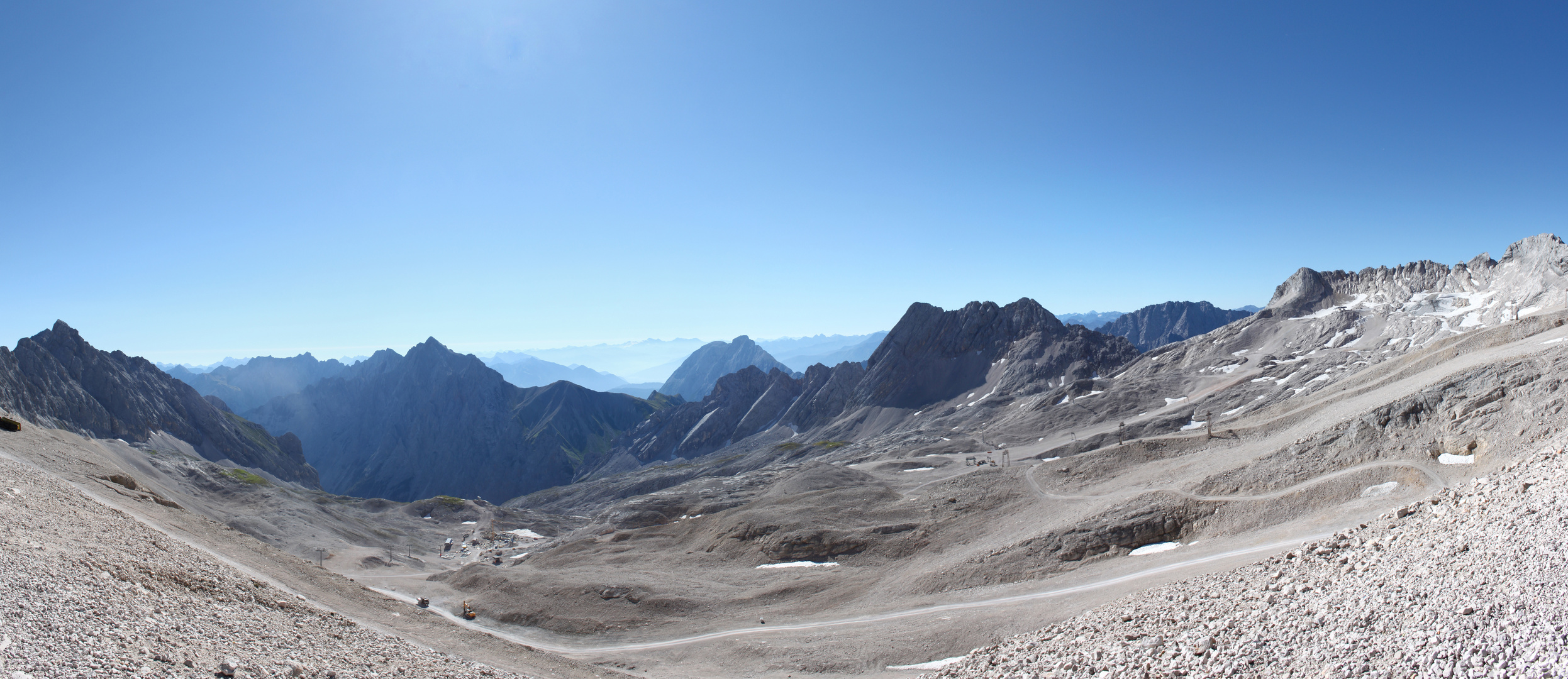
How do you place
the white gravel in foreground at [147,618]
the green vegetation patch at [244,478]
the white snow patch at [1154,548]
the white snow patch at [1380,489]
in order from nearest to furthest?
the white gravel in foreground at [147,618]
the white snow patch at [1380,489]
the white snow patch at [1154,548]
the green vegetation patch at [244,478]

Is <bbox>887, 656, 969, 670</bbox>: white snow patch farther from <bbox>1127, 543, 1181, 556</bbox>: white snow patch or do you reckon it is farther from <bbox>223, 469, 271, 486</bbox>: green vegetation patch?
<bbox>223, 469, 271, 486</bbox>: green vegetation patch

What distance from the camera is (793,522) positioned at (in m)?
74.4

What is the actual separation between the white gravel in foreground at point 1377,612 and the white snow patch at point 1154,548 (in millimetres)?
18367

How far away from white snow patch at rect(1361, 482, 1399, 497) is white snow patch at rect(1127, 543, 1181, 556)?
13.0 m

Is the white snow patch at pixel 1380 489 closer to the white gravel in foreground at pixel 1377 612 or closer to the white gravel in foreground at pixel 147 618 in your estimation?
the white gravel in foreground at pixel 1377 612

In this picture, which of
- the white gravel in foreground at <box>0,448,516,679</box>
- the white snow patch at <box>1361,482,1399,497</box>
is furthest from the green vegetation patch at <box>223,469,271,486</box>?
the white snow patch at <box>1361,482,1399,497</box>

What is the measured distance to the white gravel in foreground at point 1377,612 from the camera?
667 inches

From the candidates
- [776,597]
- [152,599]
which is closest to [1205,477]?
[776,597]

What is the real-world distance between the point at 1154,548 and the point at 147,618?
55977mm

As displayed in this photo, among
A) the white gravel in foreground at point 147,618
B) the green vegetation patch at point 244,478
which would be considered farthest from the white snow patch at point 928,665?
the green vegetation patch at point 244,478

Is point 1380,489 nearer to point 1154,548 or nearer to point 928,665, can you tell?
point 1154,548

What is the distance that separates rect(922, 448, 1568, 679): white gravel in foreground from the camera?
1694 cm

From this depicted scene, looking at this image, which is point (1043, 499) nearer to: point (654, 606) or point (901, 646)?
point (901, 646)

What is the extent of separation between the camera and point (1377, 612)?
65.6 feet
